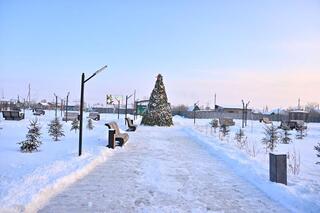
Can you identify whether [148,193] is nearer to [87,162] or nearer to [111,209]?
[111,209]

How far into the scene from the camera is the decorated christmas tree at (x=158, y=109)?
3278 cm

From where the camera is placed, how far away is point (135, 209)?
220 inches

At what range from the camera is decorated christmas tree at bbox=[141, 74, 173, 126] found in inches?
1291

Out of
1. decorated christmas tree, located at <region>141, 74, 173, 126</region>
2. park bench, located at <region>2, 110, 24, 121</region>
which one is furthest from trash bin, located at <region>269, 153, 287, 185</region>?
park bench, located at <region>2, 110, 24, 121</region>

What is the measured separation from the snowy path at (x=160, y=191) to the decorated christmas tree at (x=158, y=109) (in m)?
22.2

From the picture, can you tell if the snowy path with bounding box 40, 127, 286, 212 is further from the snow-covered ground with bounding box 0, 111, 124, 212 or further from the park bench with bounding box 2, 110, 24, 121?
the park bench with bounding box 2, 110, 24, 121

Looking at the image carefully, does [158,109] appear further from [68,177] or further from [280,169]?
[280,169]

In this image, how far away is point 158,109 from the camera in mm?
33344

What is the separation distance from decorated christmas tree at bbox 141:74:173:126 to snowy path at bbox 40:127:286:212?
22.2 m

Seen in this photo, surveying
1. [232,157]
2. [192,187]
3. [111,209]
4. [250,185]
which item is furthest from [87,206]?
[232,157]

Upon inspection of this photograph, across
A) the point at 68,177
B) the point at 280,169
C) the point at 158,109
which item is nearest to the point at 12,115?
the point at 158,109

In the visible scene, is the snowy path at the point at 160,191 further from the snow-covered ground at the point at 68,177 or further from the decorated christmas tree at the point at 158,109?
the decorated christmas tree at the point at 158,109

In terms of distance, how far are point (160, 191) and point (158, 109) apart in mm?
26503

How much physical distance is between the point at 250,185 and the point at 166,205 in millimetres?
2506
